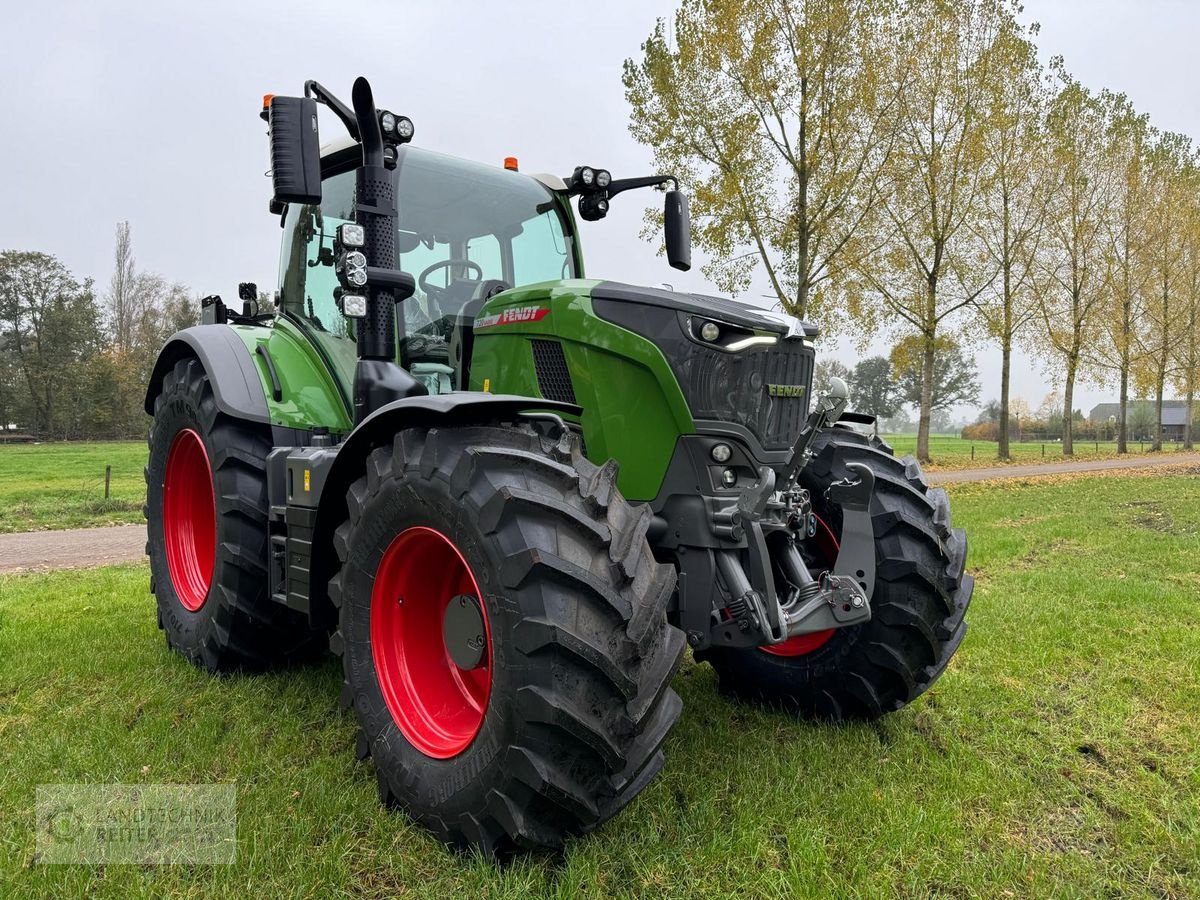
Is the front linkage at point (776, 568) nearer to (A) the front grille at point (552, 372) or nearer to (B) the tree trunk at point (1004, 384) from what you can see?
(A) the front grille at point (552, 372)

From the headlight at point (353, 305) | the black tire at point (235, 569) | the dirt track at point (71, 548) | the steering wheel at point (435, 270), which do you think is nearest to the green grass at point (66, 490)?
the dirt track at point (71, 548)

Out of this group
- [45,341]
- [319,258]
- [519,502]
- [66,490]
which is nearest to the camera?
[519,502]

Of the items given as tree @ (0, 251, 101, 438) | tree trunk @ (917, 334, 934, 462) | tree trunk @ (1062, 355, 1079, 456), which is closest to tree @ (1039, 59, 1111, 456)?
tree trunk @ (1062, 355, 1079, 456)

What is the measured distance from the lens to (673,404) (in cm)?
275

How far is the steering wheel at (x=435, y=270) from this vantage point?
12.1ft

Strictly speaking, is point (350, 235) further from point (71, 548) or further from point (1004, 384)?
point (1004, 384)

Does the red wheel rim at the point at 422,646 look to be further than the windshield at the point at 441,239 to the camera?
No

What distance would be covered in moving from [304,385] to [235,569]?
921 mm

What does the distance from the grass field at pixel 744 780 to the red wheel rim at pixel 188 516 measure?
458 millimetres

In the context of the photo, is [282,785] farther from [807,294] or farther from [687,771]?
[807,294]

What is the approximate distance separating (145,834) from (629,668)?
1596 millimetres

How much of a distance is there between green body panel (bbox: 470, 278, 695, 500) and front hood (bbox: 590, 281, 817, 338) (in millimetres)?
100

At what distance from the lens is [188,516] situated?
452 centimetres

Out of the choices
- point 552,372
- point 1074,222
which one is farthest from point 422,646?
point 1074,222
